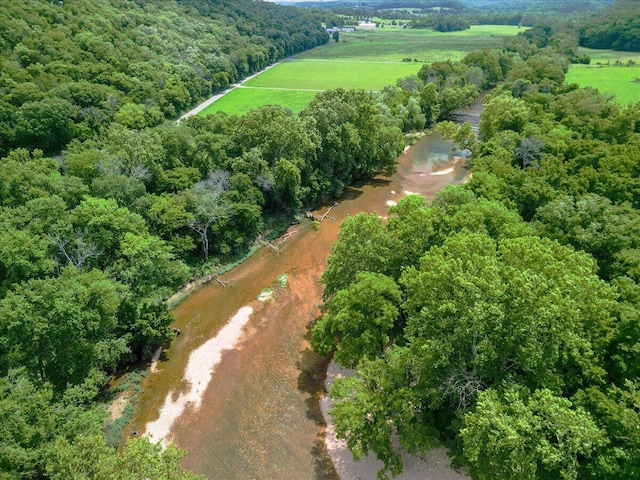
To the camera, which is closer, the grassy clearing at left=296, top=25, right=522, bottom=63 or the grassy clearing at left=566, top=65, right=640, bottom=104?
the grassy clearing at left=566, top=65, right=640, bottom=104

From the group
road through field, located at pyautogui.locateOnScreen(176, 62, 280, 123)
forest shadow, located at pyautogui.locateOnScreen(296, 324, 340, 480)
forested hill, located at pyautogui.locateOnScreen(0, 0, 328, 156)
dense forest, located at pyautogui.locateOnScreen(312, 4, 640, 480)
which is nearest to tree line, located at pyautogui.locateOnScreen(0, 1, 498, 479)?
forested hill, located at pyautogui.locateOnScreen(0, 0, 328, 156)

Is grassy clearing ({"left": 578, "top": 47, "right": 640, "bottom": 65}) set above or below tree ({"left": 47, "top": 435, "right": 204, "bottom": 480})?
below

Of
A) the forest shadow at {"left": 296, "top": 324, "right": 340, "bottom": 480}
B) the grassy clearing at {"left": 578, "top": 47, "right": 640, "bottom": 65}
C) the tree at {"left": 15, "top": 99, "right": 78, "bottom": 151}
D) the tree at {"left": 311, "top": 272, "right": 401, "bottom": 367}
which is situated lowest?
the forest shadow at {"left": 296, "top": 324, "right": 340, "bottom": 480}

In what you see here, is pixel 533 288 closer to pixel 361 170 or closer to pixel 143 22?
pixel 361 170

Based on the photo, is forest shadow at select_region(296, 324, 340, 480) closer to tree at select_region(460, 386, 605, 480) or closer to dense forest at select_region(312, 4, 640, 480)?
dense forest at select_region(312, 4, 640, 480)

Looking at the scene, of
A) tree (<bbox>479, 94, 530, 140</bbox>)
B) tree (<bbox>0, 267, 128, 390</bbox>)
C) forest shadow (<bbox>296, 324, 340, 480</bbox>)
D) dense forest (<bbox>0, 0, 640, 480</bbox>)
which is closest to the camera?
dense forest (<bbox>0, 0, 640, 480</bbox>)

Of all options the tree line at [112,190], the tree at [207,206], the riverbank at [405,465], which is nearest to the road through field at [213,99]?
the tree line at [112,190]

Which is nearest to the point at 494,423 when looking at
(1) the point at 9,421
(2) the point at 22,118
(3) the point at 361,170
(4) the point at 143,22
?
(1) the point at 9,421

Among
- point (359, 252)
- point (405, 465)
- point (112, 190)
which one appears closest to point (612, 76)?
point (359, 252)
